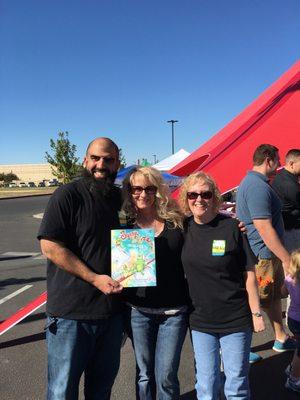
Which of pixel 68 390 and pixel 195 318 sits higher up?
pixel 195 318

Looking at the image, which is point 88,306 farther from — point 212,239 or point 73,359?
point 212,239

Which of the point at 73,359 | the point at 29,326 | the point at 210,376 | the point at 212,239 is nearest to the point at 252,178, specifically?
the point at 212,239

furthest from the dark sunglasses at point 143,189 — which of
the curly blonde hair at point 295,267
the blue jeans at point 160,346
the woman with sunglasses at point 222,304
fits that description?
the curly blonde hair at point 295,267

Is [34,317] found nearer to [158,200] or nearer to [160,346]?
[160,346]

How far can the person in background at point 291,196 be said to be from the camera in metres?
3.81

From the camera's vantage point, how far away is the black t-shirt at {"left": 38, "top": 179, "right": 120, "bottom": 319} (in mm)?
2070

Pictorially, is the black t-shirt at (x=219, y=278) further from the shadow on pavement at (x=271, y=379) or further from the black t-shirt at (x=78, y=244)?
the shadow on pavement at (x=271, y=379)

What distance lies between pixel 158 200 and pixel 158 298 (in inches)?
21.7

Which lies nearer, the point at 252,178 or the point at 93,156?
the point at 93,156

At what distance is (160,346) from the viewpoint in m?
2.28

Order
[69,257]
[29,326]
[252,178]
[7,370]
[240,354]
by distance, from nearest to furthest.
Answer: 1. [69,257]
2. [240,354]
3. [252,178]
4. [7,370]
5. [29,326]

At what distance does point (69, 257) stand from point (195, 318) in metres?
0.81

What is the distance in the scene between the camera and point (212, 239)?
2297mm

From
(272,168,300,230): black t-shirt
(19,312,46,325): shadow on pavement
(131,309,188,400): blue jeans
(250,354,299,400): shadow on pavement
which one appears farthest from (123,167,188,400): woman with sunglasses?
(19,312,46,325): shadow on pavement
